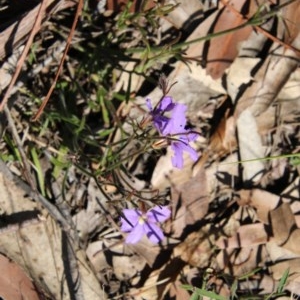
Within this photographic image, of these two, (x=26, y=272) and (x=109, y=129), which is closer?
(x=26, y=272)

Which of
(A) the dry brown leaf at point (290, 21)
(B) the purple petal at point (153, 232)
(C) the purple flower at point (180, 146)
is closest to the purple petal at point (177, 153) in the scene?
(C) the purple flower at point (180, 146)

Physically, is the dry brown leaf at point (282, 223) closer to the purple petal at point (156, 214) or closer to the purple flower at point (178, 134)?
the purple petal at point (156, 214)

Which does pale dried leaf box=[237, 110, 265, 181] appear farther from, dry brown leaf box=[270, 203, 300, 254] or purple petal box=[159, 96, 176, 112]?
purple petal box=[159, 96, 176, 112]

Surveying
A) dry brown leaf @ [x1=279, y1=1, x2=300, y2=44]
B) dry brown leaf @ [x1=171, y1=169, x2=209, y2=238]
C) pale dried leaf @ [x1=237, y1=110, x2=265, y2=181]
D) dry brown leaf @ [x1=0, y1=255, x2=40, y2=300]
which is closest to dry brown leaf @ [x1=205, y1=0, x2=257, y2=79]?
dry brown leaf @ [x1=279, y1=1, x2=300, y2=44]

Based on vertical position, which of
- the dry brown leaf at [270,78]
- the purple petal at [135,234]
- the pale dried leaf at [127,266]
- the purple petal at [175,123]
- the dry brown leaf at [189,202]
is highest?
the purple petal at [175,123]

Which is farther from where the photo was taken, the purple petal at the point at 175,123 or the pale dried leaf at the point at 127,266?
the pale dried leaf at the point at 127,266

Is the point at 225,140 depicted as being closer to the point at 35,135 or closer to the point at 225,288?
the point at 225,288

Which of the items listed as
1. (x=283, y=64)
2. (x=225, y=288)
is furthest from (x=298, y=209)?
(x=283, y=64)
